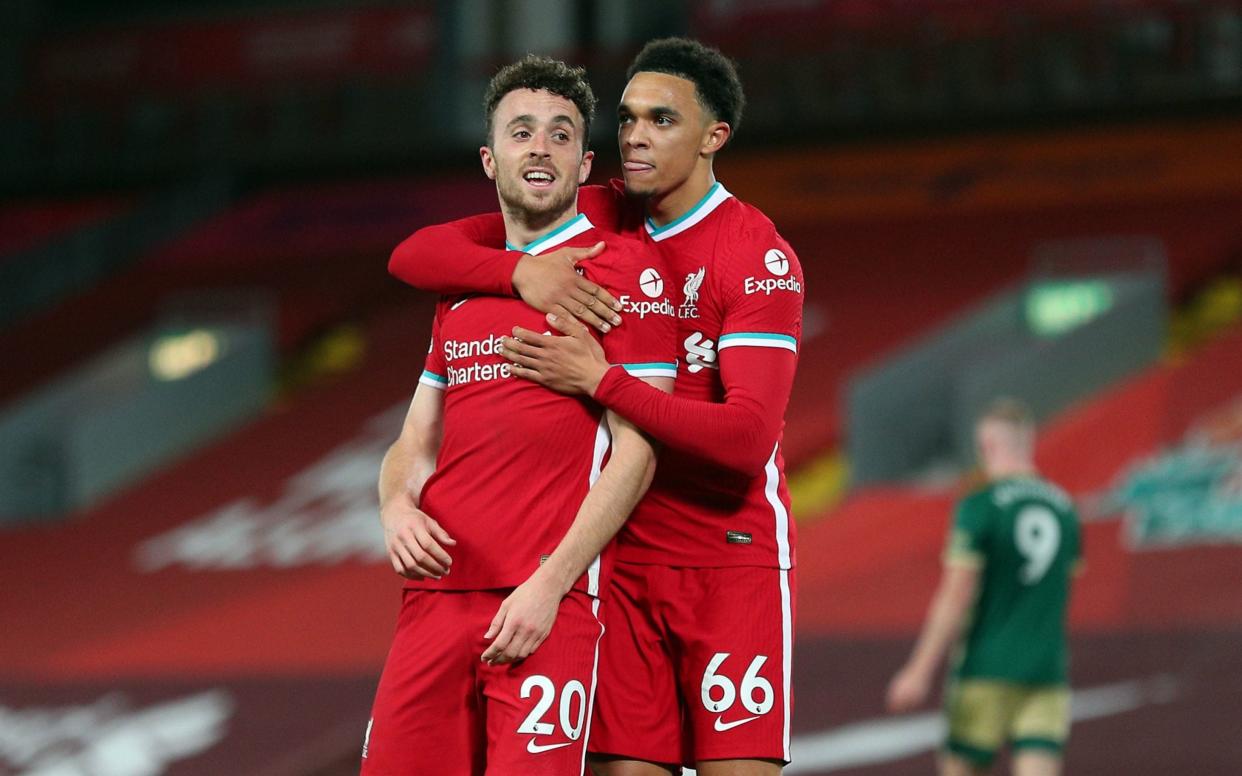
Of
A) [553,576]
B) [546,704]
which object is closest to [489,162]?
[553,576]

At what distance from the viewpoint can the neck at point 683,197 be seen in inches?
163

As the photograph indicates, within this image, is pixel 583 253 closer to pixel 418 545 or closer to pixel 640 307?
pixel 640 307

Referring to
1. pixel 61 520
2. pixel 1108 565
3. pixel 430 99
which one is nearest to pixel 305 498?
pixel 61 520

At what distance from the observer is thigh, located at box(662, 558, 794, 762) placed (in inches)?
157

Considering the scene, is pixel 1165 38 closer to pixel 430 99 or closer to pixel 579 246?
pixel 430 99

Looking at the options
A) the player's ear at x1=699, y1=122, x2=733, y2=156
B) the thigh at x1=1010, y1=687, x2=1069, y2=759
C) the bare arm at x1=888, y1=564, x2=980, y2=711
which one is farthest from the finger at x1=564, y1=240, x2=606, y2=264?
the thigh at x1=1010, y1=687, x2=1069, y2=759

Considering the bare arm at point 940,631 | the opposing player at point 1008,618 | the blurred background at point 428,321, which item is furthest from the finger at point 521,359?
the blurred background at point 428,321

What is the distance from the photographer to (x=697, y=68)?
13.6 feet

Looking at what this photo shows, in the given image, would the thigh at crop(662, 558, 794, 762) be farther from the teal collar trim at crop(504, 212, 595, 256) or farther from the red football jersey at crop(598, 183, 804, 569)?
the teal collar trim at crop(504, 212, 595, 256)

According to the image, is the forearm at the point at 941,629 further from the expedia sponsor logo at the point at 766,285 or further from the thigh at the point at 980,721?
the expedia sponsor logo at the point at 766,285

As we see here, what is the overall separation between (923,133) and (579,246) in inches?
542

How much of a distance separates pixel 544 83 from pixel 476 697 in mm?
1323

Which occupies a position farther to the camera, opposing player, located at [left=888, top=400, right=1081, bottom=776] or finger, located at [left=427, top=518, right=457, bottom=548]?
opposing player, located at [left=888, top=400, right=1081, bottom=776]

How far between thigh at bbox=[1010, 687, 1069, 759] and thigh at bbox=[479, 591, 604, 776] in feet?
11.8
